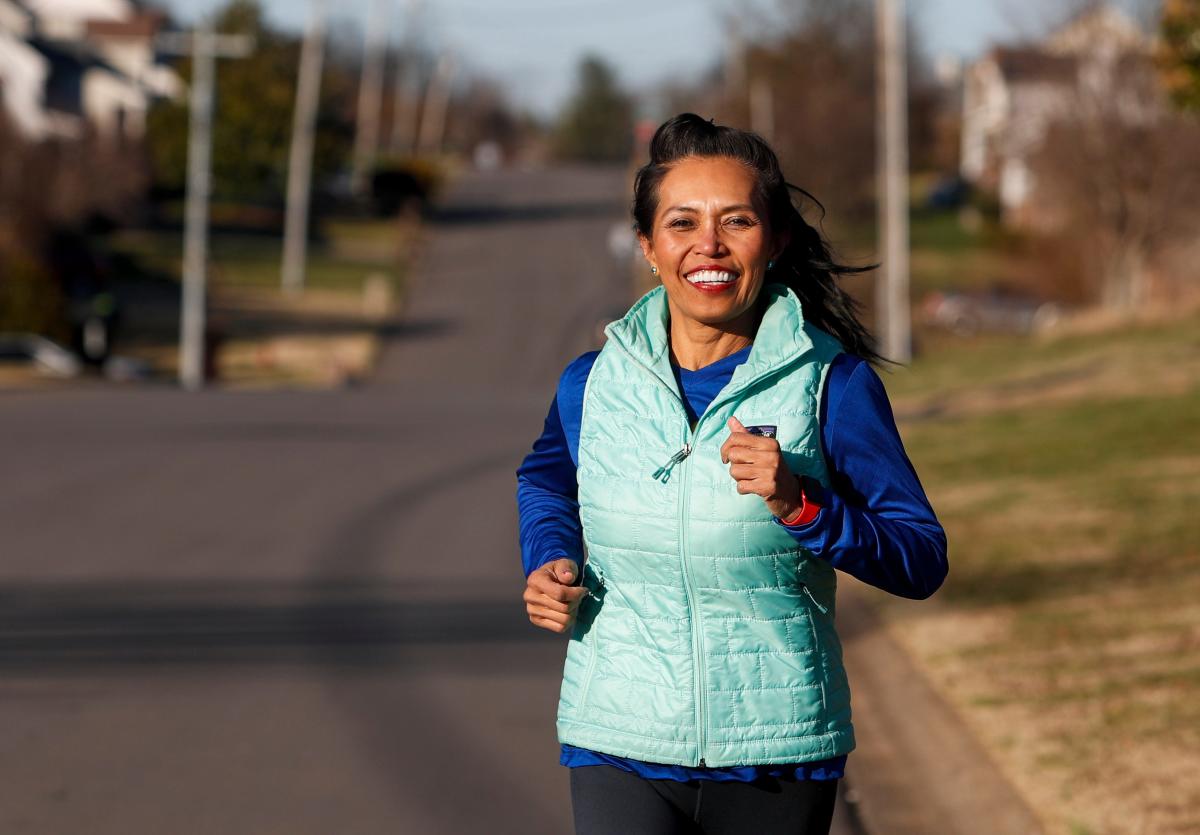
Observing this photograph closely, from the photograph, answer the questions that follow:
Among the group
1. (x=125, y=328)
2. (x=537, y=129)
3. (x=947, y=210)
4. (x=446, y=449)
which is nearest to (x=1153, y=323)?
(x=446, y=449)

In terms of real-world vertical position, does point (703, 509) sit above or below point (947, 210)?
below

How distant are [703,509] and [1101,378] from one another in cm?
2327

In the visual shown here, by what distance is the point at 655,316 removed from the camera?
3717 millimetres

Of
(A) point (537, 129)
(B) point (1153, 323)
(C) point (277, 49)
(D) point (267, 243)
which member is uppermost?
(A) point (537, 129)

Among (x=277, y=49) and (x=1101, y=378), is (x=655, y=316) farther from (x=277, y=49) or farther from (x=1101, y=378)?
(x=277, y=49)

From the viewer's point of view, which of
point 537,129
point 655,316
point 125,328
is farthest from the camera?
point 537,129

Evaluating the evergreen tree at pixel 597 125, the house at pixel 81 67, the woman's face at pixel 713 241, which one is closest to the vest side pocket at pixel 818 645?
the woman's face at pixel 713 241

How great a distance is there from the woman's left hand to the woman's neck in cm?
42

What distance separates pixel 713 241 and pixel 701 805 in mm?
1027

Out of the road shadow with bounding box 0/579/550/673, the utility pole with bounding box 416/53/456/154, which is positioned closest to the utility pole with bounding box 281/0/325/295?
the road shadow with bounding box 0/579/550/673

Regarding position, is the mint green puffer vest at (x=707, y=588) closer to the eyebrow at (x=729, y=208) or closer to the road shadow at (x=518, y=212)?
the eyebrow at (x=729, y=208)

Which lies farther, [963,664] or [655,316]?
[963,664]

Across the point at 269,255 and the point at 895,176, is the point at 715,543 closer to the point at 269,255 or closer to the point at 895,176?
the point at 895,176

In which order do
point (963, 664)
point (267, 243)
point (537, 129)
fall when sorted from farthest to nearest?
1. point (537, 129)
2. point (267, 243)
3. point (963, 664)
